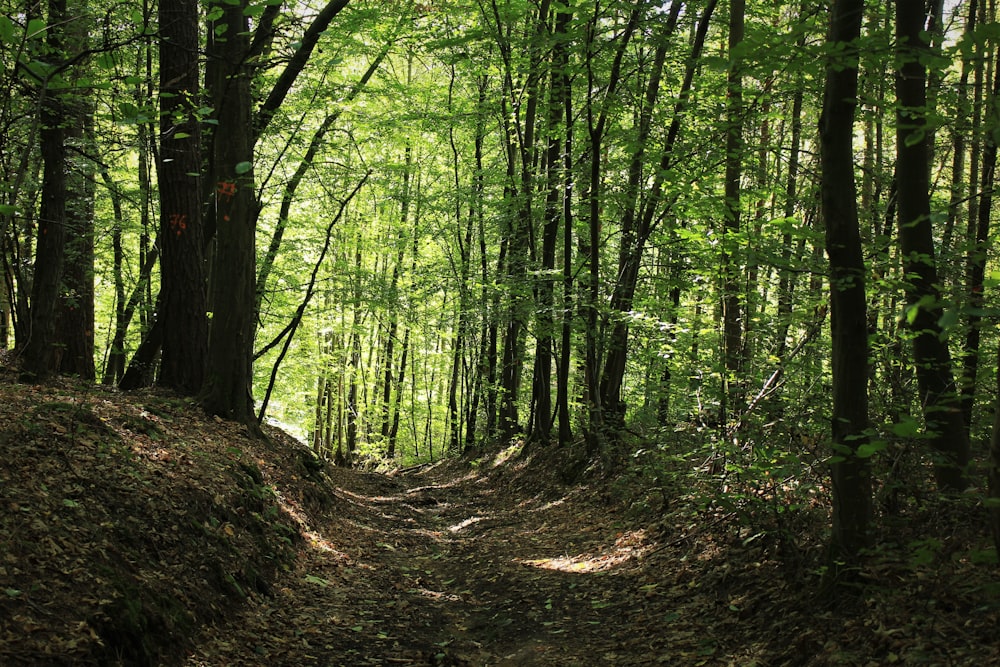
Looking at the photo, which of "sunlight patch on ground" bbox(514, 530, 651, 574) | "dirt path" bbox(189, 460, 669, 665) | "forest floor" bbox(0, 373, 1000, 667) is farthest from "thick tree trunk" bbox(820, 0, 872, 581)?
"sunlight patch on ground" bbox(514, 530, 651, 574)

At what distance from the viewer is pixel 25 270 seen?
35.0 feet

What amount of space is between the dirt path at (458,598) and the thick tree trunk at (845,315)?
5.48 feet

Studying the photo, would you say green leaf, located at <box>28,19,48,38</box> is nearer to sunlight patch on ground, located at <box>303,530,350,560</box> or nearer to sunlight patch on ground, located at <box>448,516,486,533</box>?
sunlight patch on ground, located at <box>303,530,350,560</box>

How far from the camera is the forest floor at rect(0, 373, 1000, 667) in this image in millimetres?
3887

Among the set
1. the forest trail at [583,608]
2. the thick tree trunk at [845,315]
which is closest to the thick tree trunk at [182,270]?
the forest trail at [583,608]

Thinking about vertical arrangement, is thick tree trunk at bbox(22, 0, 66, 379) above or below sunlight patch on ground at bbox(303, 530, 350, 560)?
above

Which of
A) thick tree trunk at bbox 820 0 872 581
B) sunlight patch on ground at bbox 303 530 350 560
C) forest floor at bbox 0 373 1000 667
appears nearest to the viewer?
forest floor at bbox 0 373 1000 667

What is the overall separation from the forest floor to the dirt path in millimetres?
30

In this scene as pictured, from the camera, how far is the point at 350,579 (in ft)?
23.3

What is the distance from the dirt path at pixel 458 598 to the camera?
503cm

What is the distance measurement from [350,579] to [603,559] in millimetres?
2758

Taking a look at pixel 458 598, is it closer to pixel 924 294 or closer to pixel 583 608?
pixel 583 608

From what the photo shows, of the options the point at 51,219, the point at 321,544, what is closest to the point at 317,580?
the point at 321,544

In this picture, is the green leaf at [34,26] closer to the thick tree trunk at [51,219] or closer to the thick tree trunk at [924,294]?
the thick tree trunk at [51,219]
